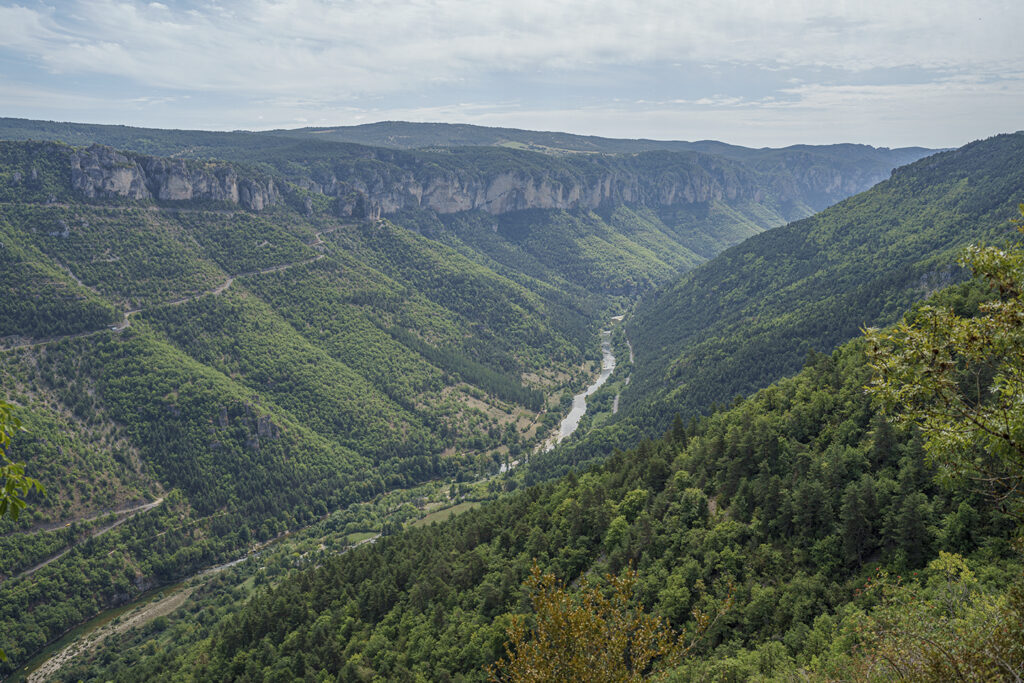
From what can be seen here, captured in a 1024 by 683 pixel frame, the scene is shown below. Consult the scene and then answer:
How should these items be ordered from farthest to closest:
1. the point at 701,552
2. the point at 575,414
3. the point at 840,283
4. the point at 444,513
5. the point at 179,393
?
1. the point at 575,414
2. the point at 840,283
3. the point at 179,393
4. the point at 444,513
5. the point at 701,552

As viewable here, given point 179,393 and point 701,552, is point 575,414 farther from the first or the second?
point 701,552

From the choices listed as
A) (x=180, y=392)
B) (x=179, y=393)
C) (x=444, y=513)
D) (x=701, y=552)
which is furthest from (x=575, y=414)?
(x=701, y=552)

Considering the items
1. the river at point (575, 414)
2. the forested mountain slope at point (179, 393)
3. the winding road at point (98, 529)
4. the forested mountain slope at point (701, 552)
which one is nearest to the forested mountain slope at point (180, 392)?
the forested mountain slope at point (179, 393)

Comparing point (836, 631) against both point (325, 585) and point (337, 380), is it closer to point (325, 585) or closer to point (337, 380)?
point (325, 585)

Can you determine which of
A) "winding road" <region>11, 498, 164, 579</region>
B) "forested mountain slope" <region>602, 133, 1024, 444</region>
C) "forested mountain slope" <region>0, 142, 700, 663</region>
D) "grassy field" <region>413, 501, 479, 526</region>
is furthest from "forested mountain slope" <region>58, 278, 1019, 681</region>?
"forested mountain slope" <region>602, 133, 1024, 444</region>

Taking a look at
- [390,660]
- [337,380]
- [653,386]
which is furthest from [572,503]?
[337,380]
